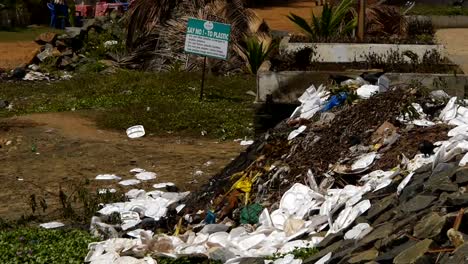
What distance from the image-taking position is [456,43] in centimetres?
1568

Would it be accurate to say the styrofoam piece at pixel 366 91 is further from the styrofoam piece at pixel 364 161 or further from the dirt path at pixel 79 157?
the dirt path at pixel 79 157

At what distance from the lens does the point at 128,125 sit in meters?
12.3

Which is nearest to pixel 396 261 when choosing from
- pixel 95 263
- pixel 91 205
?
pixel 95 263

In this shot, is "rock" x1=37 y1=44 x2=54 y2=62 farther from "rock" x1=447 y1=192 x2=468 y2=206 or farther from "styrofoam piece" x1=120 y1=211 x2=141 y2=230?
"rock" x1=447 y1=192 x2=468 y2=206

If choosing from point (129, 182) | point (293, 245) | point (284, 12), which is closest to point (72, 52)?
point (129, 182)

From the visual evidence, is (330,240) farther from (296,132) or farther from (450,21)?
(450,21)

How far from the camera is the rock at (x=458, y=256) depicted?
4.51 metres

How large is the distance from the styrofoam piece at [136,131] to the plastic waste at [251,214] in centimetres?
500

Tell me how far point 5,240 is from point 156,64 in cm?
1068

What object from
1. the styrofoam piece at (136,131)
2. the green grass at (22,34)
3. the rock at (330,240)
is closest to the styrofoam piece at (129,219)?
the rock at (330,240)

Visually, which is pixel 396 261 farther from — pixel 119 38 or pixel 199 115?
pixel 119 38

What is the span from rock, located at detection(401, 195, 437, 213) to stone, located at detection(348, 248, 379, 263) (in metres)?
0.47

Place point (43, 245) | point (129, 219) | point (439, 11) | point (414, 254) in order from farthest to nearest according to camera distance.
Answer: point (439, 11), point (129, 219), point (43, 245), point (414, 254)

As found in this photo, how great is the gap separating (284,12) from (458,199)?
2501 cm
